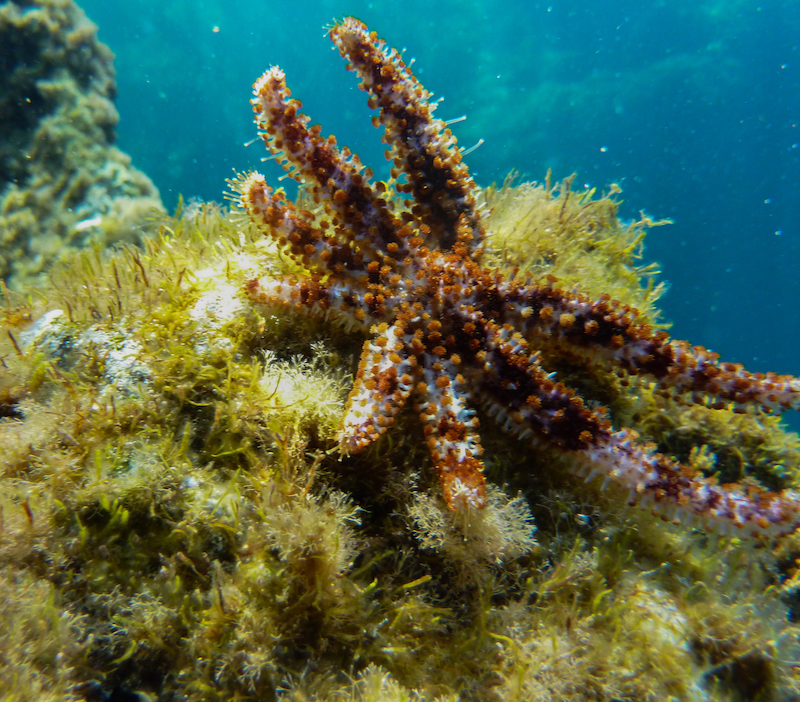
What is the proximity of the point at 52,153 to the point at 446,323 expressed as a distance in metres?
10.3

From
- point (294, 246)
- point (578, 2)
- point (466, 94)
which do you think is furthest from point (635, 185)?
point (294, 246)

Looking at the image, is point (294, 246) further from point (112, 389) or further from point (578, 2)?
point (578, 2)

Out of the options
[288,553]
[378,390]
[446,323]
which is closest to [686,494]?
[446,323]

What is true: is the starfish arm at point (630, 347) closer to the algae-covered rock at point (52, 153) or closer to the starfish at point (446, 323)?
the starfish at point (446, 323)

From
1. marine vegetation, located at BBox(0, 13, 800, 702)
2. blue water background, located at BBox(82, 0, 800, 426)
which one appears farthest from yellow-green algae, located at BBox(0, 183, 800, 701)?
blue water background, located at BBox(82, 0, 800, 426)

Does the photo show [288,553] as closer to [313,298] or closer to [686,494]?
[313,298]

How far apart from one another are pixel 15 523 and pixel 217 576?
43.1 inches

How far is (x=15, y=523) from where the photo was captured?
2295mm

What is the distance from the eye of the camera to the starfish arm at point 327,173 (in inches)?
117

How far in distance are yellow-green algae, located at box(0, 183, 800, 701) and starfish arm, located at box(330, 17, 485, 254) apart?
1.19 meters

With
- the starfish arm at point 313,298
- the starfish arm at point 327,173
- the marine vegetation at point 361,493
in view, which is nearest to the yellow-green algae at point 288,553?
the marine vegetation at point 361,493

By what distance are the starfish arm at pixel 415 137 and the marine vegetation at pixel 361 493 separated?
0.02 meters

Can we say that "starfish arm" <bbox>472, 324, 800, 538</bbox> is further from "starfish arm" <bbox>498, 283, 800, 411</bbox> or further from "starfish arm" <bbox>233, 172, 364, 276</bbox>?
"starfish arm" <bbox>233, 172, 364, 276</bbox>

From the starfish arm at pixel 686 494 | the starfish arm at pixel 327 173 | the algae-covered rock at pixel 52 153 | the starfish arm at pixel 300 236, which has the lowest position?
the starfish arm at pixel 686 494
